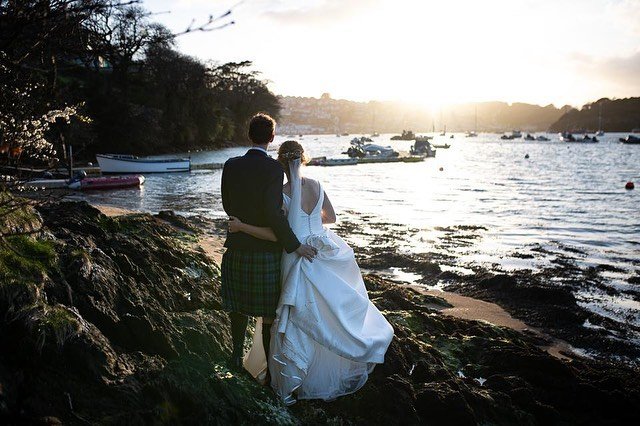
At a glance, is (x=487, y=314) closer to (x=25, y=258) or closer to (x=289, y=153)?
(x=289, y=153)

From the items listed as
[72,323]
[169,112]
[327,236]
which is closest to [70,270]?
[72,323]

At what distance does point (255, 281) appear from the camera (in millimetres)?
4625

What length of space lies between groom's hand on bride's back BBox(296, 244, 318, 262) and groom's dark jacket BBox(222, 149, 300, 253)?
0.05 metres

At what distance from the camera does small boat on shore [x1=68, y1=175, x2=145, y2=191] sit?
91.0ft

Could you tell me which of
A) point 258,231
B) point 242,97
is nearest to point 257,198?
point 258,231

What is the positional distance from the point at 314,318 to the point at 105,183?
2699 centimetres

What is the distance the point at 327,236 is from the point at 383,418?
1.60 m

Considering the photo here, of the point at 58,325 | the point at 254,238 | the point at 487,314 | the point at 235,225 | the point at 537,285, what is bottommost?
the point at 487,314

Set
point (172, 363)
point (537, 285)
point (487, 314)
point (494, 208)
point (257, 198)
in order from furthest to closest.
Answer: point (494, 208) < point (537, 285) < point (487, 314) < point (257, 198) < point (172, 363)

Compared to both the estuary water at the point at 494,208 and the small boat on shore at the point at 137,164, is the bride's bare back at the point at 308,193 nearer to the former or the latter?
the estuary water at the point at 494,208

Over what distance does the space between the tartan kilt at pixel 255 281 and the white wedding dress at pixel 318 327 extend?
89 mm

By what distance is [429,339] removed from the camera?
24.0 ft

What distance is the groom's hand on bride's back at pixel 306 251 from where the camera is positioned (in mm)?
4629

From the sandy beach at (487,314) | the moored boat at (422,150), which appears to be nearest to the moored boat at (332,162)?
the moored boat at (422,150)
